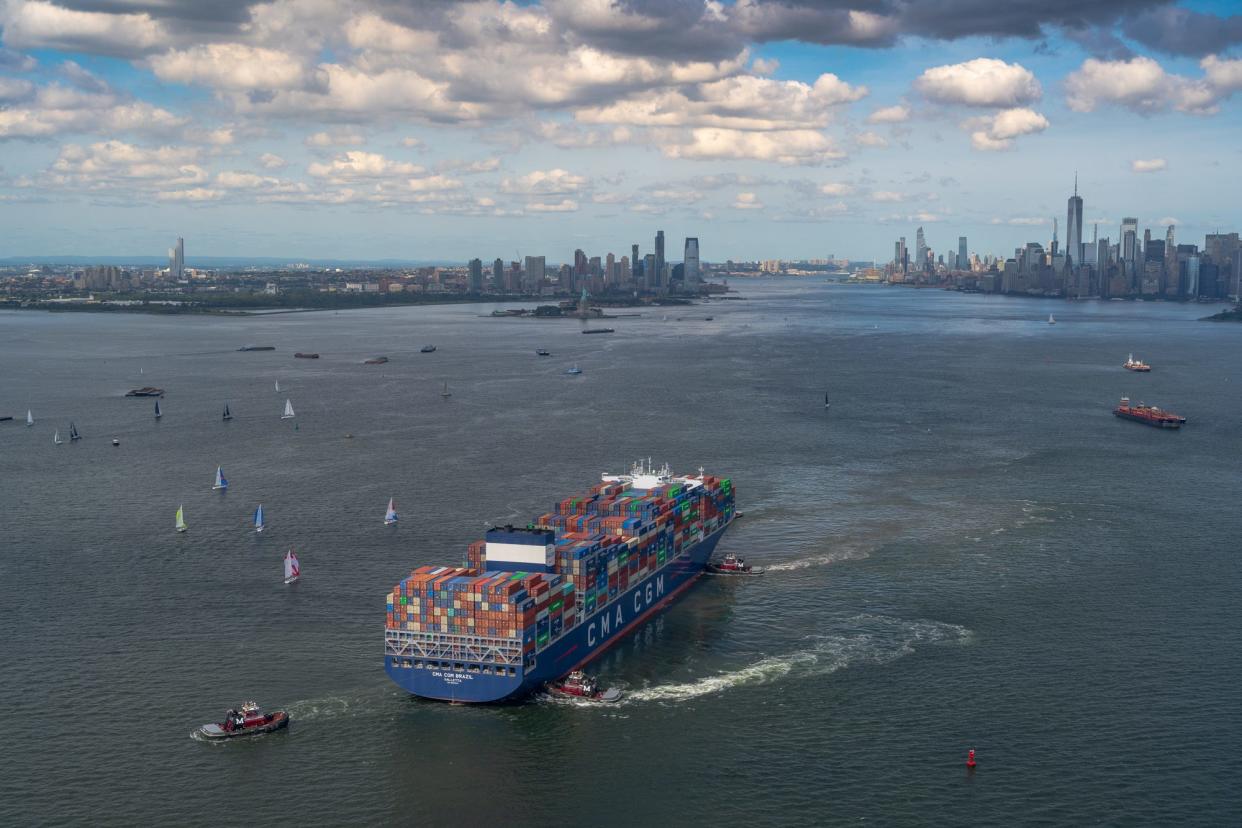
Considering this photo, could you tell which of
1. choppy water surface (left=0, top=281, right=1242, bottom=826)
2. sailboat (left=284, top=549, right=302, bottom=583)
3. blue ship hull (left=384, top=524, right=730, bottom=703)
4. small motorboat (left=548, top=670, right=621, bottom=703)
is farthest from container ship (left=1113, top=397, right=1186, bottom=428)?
sailboat (left=284, top=549, right=302, bottom=583)

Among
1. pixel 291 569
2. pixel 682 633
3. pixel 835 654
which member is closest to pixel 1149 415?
pixel 835 654

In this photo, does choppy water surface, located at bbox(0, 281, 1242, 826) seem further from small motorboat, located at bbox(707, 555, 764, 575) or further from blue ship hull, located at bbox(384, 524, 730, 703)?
small motorboat, located at bbox(707, 555, 764, 575)

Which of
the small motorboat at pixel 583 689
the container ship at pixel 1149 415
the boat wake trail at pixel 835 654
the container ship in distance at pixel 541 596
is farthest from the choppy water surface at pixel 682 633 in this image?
the container ship at pixel 1149 415

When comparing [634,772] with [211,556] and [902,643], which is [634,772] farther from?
[211,556]

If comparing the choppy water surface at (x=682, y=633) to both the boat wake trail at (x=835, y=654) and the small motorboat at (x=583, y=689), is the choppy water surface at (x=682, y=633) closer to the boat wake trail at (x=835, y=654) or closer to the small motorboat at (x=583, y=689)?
the boat wake trail at (x=835, y=654)

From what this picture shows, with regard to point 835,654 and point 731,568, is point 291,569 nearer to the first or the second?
point 731,568

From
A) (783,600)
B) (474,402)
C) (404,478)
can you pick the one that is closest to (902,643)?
(783,600)

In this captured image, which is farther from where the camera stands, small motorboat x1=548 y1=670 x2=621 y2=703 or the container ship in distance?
small motorboat x1=548 y1=670 x2=621 y2=703
